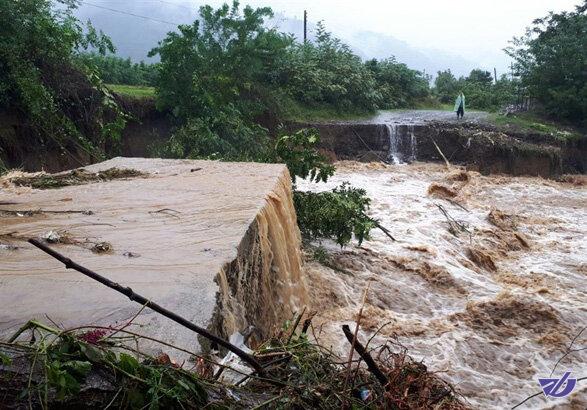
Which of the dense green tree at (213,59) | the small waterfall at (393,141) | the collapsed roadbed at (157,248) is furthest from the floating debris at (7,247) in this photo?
the small waterfall at (393,141)

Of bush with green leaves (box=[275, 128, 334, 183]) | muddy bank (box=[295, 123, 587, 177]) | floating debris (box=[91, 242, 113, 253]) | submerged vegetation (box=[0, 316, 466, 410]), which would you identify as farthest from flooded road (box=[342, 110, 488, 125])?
submerged vegetation (box=[0, 316, 466, 410])

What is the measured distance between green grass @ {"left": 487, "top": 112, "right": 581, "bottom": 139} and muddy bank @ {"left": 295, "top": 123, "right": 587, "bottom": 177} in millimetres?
331

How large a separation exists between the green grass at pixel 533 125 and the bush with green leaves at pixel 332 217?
11.3 metres

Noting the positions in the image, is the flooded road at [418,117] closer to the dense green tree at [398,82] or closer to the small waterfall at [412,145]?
the small waterfall at [412,145]

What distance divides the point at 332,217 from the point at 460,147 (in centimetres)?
1005

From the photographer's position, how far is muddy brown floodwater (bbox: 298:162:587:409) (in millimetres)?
4875

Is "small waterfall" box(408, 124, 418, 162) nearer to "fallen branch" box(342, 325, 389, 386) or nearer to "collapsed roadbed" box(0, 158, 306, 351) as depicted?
"collapsed roadbed" box(0, 158, 306, 351)

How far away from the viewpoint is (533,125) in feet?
55.8

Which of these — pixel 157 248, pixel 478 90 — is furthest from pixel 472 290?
pixel 478 90

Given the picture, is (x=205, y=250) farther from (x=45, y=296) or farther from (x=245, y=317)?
(x=45, y=296)

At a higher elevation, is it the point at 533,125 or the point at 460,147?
the point at 533,125

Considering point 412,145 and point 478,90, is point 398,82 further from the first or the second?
point 412,145

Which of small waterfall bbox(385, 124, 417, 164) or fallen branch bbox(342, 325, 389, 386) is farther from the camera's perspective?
small waterfall bbox(385, 124, 417, 164)

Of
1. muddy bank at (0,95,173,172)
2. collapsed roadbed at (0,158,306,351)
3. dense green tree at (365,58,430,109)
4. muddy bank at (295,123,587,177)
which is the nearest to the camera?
collapsed roadbed at (0,158,306,351)
